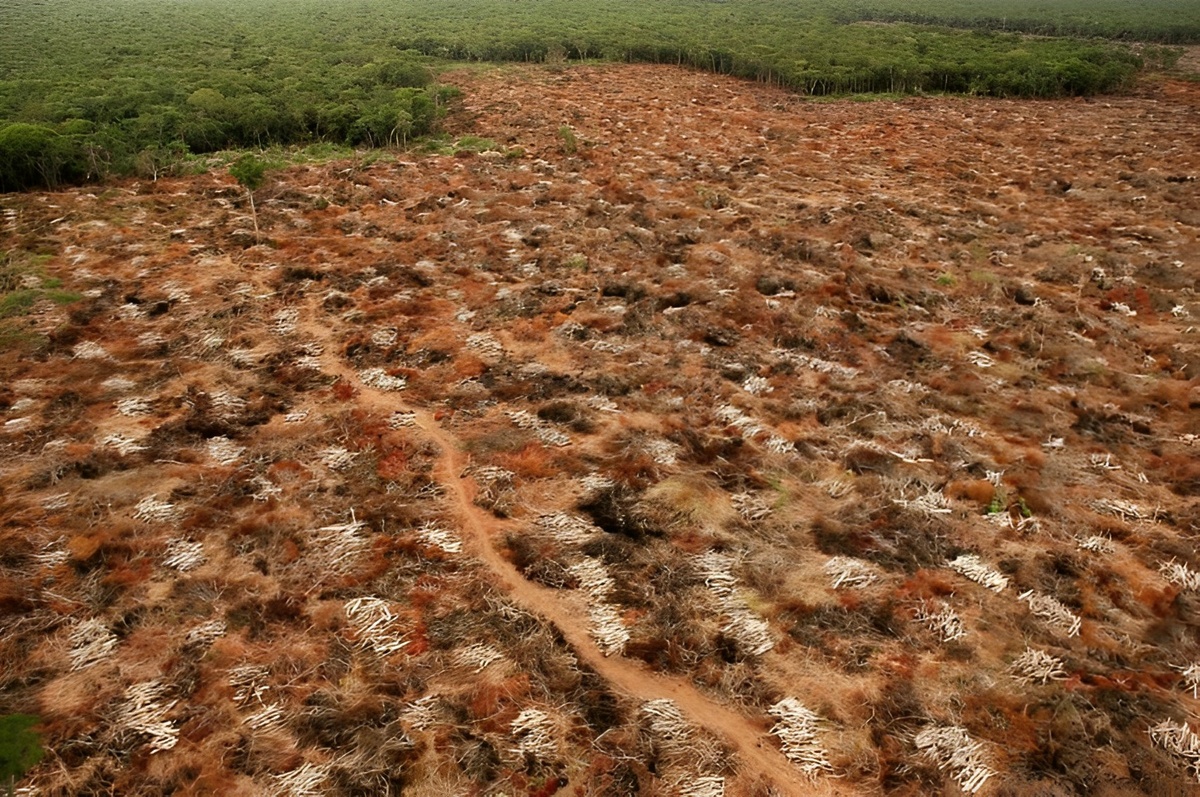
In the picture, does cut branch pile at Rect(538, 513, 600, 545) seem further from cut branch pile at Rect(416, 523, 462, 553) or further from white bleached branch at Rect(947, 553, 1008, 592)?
white bleached branch at Rect(947, 553, 1008, 592)

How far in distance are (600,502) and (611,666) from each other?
129 inches

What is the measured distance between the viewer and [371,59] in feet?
Answer: 178

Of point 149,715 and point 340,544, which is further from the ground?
point 340,544

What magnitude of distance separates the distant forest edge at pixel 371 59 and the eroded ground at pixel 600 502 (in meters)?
11.0

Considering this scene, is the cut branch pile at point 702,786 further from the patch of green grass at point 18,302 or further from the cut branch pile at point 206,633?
the patch of green grass at point 18,302

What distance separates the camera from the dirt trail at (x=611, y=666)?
Answer: 7.86m

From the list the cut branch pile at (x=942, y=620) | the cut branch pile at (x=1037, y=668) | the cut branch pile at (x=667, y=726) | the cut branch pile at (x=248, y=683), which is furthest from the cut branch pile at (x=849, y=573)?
the cut branch pile at (x=248, y=683)

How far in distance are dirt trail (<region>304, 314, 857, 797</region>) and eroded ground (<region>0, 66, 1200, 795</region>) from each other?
0.18ft

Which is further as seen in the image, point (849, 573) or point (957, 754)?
point (849, 573)

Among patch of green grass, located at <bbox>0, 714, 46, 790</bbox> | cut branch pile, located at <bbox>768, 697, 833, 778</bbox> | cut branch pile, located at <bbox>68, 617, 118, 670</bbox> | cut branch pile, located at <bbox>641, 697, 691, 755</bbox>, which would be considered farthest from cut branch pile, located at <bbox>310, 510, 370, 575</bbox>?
cut branch pile, located at <bbox>768, 697, 833, 778</bbox>

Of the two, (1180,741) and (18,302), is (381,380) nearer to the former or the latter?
(18,302)

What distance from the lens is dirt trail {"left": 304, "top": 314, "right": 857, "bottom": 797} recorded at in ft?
25.8

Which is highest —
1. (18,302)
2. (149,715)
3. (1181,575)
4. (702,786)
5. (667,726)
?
(18,302)

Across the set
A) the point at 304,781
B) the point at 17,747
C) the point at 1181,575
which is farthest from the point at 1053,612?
the point at 17,747
